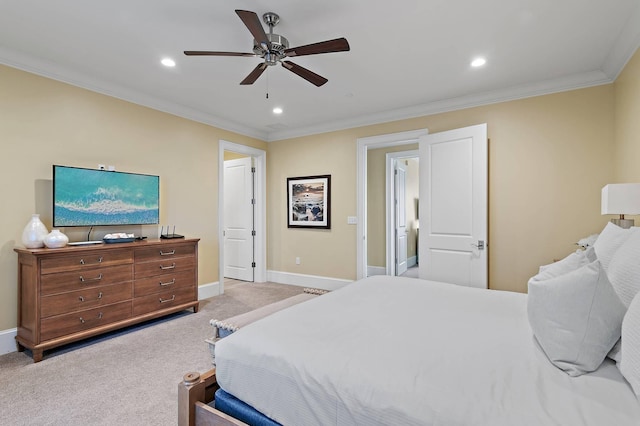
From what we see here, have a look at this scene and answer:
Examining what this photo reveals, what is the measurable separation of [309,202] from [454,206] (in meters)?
2.37

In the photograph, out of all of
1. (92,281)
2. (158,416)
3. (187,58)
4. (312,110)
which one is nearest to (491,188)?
(312,110)

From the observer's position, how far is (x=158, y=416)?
1.87m

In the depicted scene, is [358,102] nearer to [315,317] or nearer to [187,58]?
[187,58]

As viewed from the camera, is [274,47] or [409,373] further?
[274,47]

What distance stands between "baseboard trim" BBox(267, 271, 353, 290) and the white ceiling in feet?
8.97

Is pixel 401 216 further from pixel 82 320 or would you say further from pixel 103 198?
pixel 82 320

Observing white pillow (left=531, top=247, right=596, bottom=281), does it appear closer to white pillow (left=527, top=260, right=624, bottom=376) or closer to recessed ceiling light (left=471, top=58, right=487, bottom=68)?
white pillow (left=527, top=260, right=624, bottom=376)

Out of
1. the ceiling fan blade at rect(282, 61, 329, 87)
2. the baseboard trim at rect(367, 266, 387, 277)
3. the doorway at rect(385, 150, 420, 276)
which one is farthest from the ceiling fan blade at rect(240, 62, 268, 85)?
the baseboard trim at rect(367, 266, 387, 277)

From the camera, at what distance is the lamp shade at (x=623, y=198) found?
2.13 m

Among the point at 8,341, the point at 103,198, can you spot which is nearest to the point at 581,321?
the point at 103,198

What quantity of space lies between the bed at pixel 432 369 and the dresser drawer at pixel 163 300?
2.25m

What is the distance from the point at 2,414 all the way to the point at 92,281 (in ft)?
3.92

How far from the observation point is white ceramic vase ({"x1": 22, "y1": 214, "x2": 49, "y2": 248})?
2689mm

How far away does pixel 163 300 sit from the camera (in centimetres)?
350
